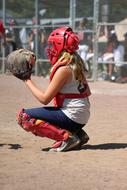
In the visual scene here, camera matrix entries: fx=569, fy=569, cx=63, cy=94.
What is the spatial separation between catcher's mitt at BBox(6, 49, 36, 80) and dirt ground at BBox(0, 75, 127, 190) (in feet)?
2.89

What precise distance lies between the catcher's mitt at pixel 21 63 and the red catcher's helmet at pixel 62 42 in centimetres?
26

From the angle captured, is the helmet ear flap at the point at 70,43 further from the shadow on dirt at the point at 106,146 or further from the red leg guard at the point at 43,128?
the shadow on dirt at the point at 106,146

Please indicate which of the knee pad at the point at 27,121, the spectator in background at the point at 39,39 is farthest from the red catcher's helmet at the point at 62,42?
the spectator in background at the point at 39,39

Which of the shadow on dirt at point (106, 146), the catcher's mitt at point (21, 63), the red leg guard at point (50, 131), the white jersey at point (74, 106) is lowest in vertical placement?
the shadow on dirt at point (106, 146)

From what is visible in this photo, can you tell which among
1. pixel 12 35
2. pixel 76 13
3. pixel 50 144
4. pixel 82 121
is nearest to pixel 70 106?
pixel 82 121

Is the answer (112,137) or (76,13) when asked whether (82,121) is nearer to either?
(112,137)

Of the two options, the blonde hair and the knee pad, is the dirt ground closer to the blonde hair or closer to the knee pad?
the knee pad

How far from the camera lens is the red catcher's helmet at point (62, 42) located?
655cm

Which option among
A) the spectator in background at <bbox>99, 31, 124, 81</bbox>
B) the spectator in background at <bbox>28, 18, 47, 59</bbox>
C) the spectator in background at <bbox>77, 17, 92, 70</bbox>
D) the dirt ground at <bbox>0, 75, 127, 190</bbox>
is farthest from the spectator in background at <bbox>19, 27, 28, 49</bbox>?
the dirt ground at <bbox>0, 75, 127, 190</bbox>

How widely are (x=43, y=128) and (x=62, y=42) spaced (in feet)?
3.33

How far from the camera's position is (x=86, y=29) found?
59.8 ft

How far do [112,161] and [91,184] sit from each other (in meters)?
1.00

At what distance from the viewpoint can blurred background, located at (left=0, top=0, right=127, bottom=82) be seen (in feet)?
56.8

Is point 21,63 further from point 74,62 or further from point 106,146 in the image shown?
point 106,146
